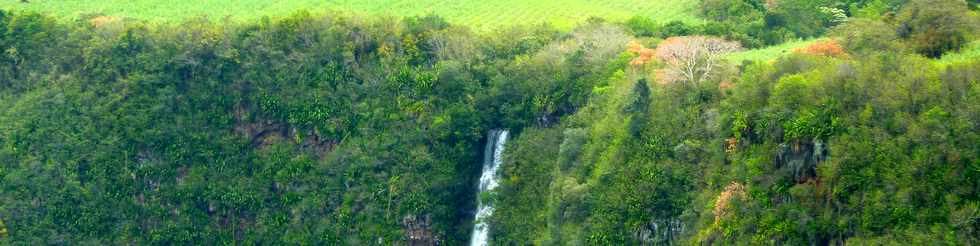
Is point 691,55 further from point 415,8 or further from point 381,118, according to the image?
point 415,8

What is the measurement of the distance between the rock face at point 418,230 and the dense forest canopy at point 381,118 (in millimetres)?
141

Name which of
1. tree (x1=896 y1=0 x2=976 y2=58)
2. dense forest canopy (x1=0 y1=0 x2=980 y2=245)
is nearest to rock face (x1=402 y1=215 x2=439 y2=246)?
dense forest canopy (x1=0 y1=0 x2=980 y2=245)

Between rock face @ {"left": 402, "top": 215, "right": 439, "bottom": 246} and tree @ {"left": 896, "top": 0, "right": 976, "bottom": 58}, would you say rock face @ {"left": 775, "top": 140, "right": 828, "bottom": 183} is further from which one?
rock face @ {"left": 402, "top": 215, "right": 439, "bottom": 246}

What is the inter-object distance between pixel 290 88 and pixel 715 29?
68.4 ft

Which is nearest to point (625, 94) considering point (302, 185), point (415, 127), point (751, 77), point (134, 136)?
point (751, 77)

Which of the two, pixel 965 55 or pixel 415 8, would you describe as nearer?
pixel 965 55

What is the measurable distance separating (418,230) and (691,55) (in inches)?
693

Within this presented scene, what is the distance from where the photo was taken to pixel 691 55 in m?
68.9

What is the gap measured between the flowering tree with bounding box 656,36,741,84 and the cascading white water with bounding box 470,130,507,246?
353 inches

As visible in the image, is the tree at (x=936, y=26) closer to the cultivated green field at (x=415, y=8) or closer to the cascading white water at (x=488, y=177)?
the cultivated green field at (x=415, y=8)

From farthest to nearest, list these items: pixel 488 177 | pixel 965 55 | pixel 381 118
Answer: pixel 381 118
pixel 488 177
pixel 965 55

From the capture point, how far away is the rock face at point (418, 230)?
79375mm

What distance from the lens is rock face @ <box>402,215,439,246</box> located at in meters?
79.4

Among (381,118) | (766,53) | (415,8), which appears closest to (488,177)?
(381,118)
